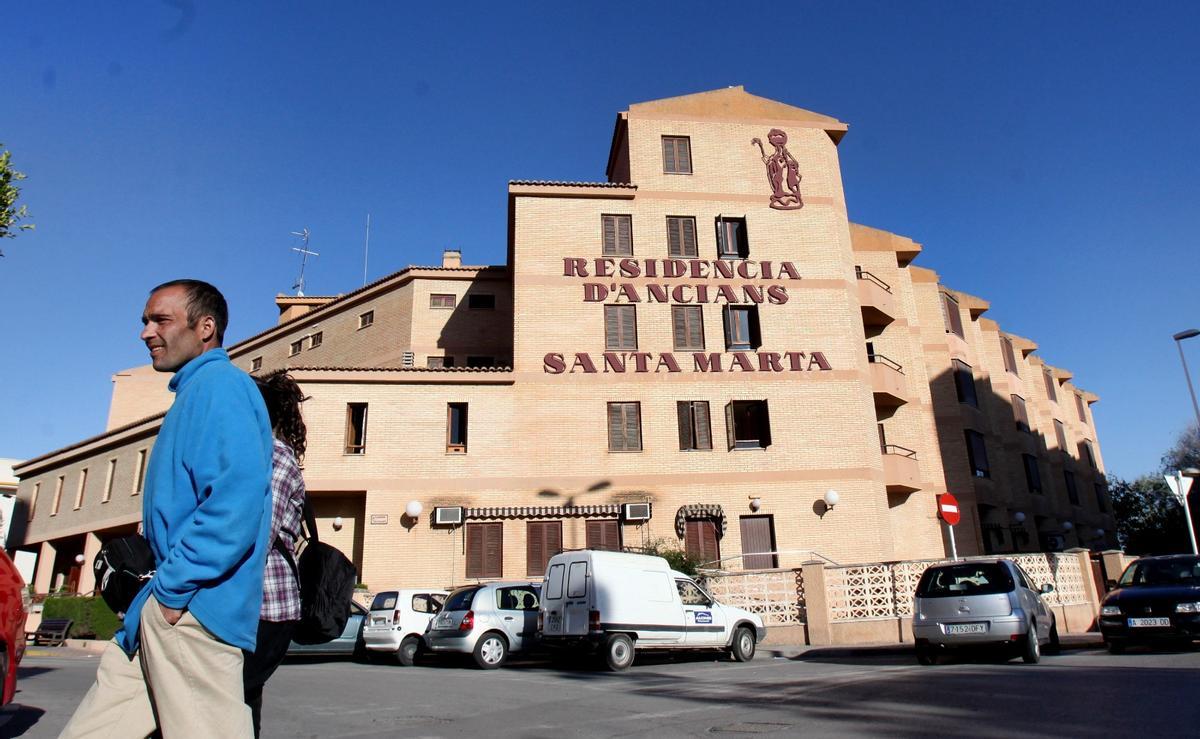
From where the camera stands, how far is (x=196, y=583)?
2.51 meters

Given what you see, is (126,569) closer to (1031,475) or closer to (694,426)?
(694,426)

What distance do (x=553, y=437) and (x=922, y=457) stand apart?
13428 mm

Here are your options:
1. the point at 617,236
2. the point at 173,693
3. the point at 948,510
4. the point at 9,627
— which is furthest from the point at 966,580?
the point at 617,236

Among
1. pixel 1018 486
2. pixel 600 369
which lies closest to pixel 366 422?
pixel 600 369

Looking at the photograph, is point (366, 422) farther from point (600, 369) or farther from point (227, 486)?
point (227, 486)

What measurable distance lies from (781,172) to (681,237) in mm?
4282

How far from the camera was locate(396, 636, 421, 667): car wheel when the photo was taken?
15859 mm

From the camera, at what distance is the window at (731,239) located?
83.6ft

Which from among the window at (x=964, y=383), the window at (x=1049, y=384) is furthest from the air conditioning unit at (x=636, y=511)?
the window at (x=1049, y=384)

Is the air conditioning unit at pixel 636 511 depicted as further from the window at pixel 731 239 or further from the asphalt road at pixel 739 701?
the asphalt road at pixel 739 701

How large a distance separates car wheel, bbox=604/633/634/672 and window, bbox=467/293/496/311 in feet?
61.9

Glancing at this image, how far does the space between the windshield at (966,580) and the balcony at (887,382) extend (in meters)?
13.0

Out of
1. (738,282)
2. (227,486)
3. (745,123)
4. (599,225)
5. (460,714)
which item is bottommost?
(460,714)

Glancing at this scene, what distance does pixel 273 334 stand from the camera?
35781mm
